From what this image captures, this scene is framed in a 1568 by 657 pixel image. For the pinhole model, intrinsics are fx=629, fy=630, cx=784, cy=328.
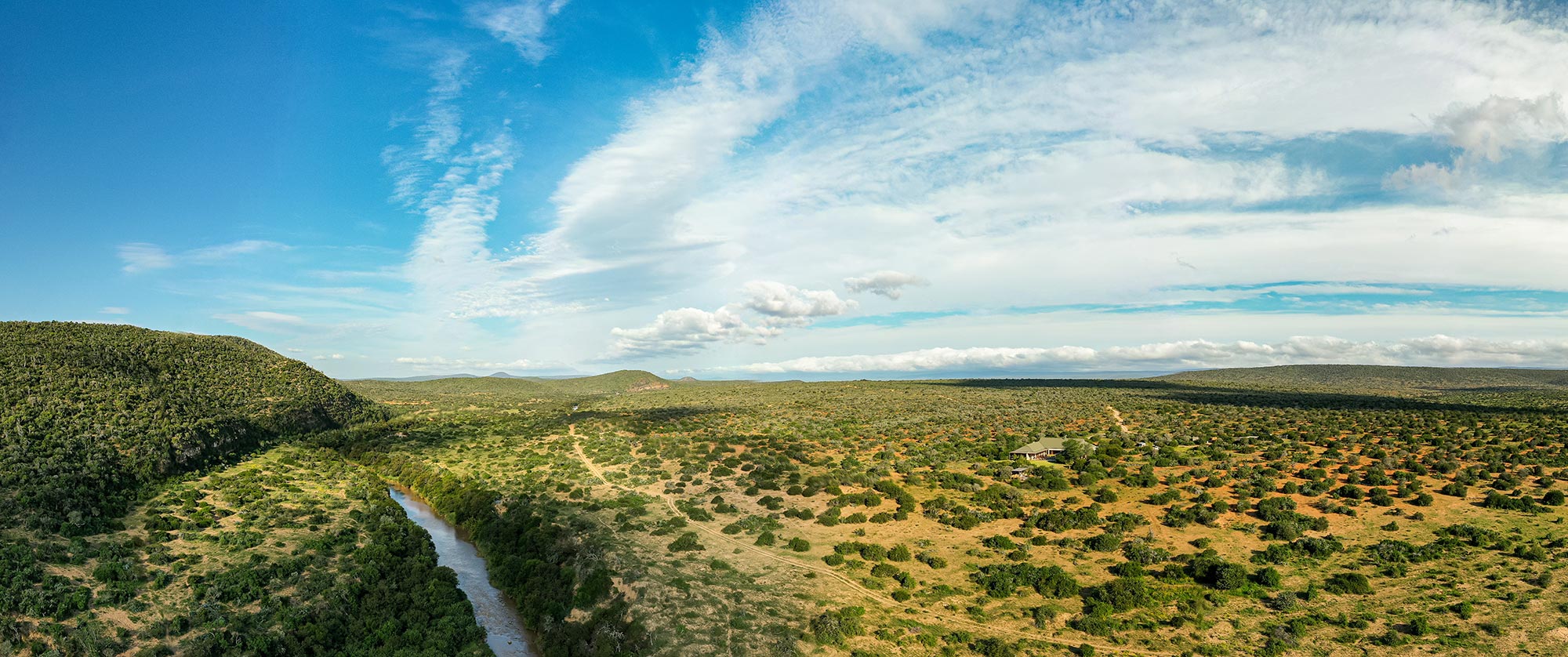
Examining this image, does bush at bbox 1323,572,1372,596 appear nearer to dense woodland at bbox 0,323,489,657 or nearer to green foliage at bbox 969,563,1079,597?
green foliage at bbox 969,563,1079,597

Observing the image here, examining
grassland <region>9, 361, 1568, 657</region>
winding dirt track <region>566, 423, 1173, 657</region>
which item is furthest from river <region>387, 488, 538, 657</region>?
winding dirt track <region>566, 423, 1173, 657</region>

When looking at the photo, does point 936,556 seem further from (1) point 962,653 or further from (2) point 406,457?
(2) point 406,457

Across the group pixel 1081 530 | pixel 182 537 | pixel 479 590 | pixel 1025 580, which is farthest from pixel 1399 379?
pixel 182 537

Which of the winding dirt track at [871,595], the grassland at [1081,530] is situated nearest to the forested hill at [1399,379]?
the grassland at [1081,530]

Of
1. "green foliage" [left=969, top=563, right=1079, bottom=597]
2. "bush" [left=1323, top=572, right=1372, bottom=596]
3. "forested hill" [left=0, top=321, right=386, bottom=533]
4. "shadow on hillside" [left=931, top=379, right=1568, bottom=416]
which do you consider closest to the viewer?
"bush" [left=1323, top=572, right=1372, bottom=596]

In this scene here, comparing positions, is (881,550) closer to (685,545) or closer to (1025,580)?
(1025,580)
